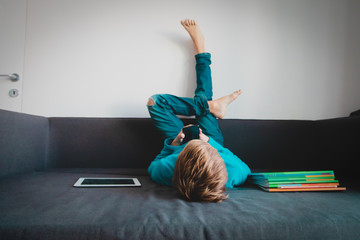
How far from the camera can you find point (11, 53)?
1.91 metres

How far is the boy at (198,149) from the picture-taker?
0.98m

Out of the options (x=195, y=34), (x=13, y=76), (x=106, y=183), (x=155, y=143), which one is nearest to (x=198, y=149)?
(x=106, y=183)

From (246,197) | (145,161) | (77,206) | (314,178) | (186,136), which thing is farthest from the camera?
(145,161)

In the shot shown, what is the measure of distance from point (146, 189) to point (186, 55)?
47.9 inches

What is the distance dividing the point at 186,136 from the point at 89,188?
23.2 inches

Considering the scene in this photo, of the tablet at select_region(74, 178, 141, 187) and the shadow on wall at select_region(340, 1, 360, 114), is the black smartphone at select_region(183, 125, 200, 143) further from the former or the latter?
the shadow on wall at select_region(340, 1, 360, 114)

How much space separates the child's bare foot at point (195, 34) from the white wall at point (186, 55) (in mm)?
103

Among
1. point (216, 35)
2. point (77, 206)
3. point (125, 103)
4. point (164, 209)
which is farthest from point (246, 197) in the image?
point (216, 35)

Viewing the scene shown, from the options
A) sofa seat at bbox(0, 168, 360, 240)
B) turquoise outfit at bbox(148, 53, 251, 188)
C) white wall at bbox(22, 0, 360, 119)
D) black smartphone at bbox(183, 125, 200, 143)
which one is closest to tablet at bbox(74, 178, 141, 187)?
sofa seat at bbox(0, 168, 360, 240)

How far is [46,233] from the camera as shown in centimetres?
71

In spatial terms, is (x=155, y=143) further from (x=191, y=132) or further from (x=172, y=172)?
(x=172, y=172)

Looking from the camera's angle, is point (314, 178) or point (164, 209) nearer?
point (164, 209)

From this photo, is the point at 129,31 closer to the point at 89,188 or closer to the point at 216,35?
the point at 216,35

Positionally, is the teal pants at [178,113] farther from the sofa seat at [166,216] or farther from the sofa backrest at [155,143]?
the sofa seat at [166,216]
